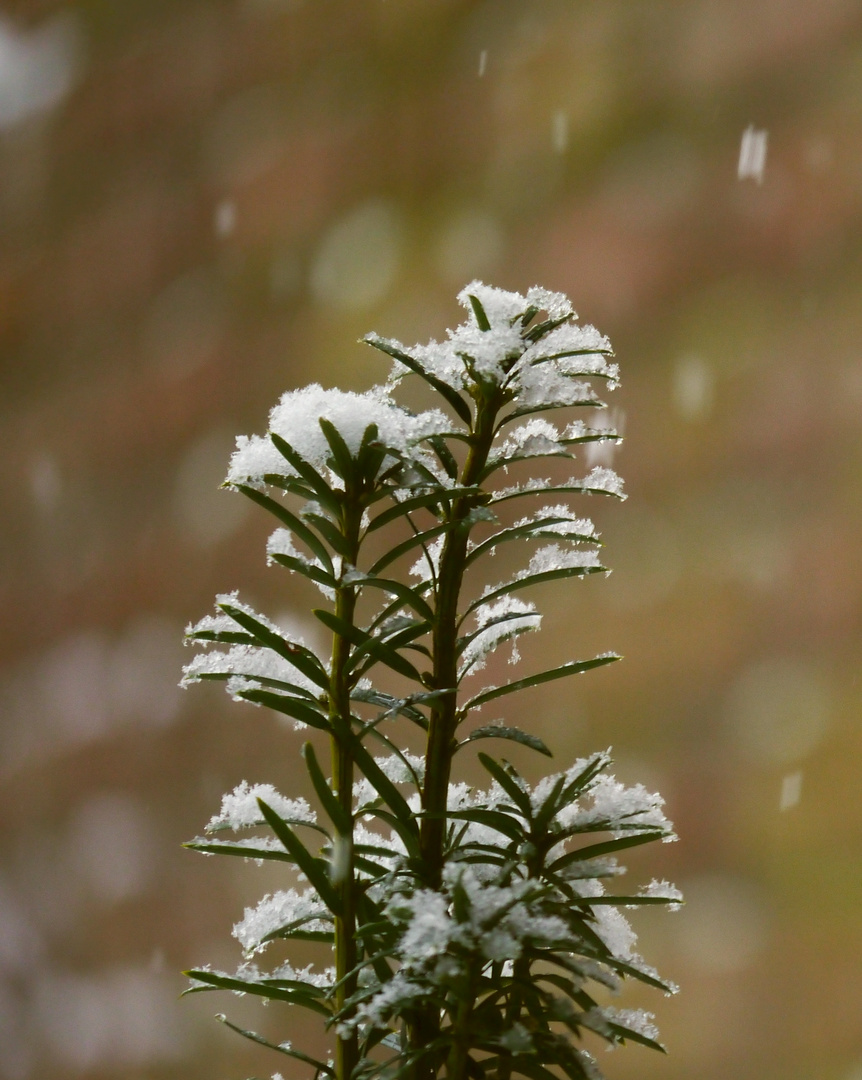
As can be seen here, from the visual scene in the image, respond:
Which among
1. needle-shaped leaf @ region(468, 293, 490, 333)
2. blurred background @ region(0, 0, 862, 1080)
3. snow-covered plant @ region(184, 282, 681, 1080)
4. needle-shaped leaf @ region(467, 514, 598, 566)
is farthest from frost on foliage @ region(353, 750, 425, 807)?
blurred background @ region(0, 0, 862, 1080)

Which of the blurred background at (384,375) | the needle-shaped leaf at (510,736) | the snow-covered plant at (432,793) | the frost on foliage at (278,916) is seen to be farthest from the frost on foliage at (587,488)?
the blurred background at (384,375)

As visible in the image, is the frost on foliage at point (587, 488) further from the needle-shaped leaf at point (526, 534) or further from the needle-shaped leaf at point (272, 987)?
the needle-shaped leaf at point (272, 987)

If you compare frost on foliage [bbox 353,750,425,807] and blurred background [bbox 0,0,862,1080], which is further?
blurred background [bbox 0,0,862,1080]

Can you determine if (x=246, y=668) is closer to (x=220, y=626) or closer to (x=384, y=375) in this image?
(x=220, y=626)

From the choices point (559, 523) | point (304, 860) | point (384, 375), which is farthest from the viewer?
point (384, 375)

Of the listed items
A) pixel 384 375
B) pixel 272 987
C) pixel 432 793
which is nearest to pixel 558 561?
pixel 432 793

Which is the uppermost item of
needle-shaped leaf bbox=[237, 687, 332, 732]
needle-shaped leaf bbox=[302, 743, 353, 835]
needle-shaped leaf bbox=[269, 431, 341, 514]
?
needle-shaped leaf bbox=[269, 431, 341, 514]

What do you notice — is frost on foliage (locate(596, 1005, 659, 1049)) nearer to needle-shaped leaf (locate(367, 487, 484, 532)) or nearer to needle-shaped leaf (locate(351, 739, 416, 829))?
needle-shaped leaf (locate(351, 739, 416, 829))
